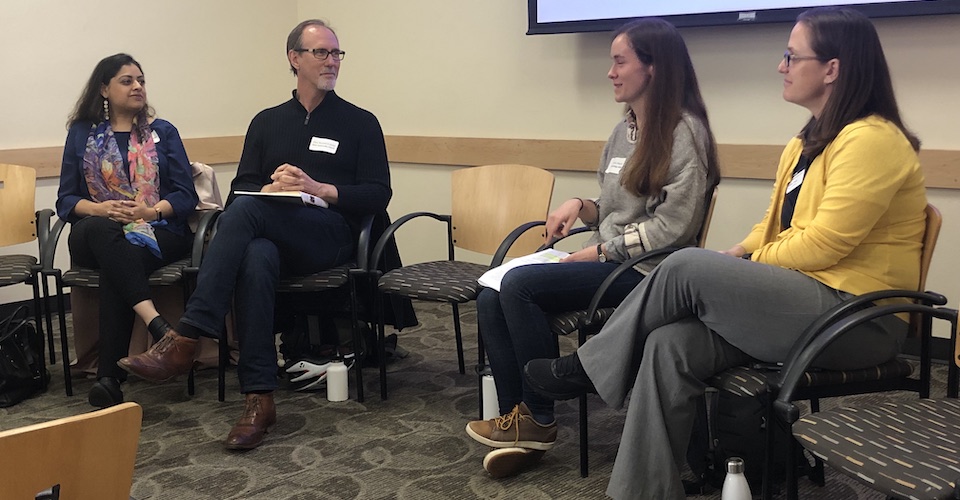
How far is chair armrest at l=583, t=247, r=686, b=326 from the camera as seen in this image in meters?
2.59

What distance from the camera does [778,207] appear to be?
8.20 ft

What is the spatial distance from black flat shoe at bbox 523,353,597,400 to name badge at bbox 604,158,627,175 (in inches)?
27.7

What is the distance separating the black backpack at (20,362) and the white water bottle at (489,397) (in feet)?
5.81

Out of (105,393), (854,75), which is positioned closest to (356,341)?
(105,393)

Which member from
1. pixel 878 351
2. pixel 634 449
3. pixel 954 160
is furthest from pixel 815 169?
pixel 954 160

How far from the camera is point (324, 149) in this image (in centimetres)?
358

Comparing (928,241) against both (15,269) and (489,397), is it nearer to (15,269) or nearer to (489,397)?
(489,397)

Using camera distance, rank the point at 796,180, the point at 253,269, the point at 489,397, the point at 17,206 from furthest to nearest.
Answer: the point at 17,206
the point at 253,269
the point at 489,397
the point at 796,180

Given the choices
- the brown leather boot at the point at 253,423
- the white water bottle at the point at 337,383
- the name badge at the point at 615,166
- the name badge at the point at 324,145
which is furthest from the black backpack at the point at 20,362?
the name badge at the point at 615,166

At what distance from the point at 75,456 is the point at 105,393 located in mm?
2240

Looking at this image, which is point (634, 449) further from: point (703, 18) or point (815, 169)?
point (703, 18)

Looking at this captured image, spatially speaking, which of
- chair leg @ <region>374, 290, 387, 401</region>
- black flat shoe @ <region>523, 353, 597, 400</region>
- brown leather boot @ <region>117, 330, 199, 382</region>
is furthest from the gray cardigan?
brown leather boot @ <region>117, 330, 199, 382</region>

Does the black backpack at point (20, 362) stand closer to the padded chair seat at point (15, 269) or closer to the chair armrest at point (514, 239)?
the padded chair seat at point (15, 269)

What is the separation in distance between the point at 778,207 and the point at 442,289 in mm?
1189
